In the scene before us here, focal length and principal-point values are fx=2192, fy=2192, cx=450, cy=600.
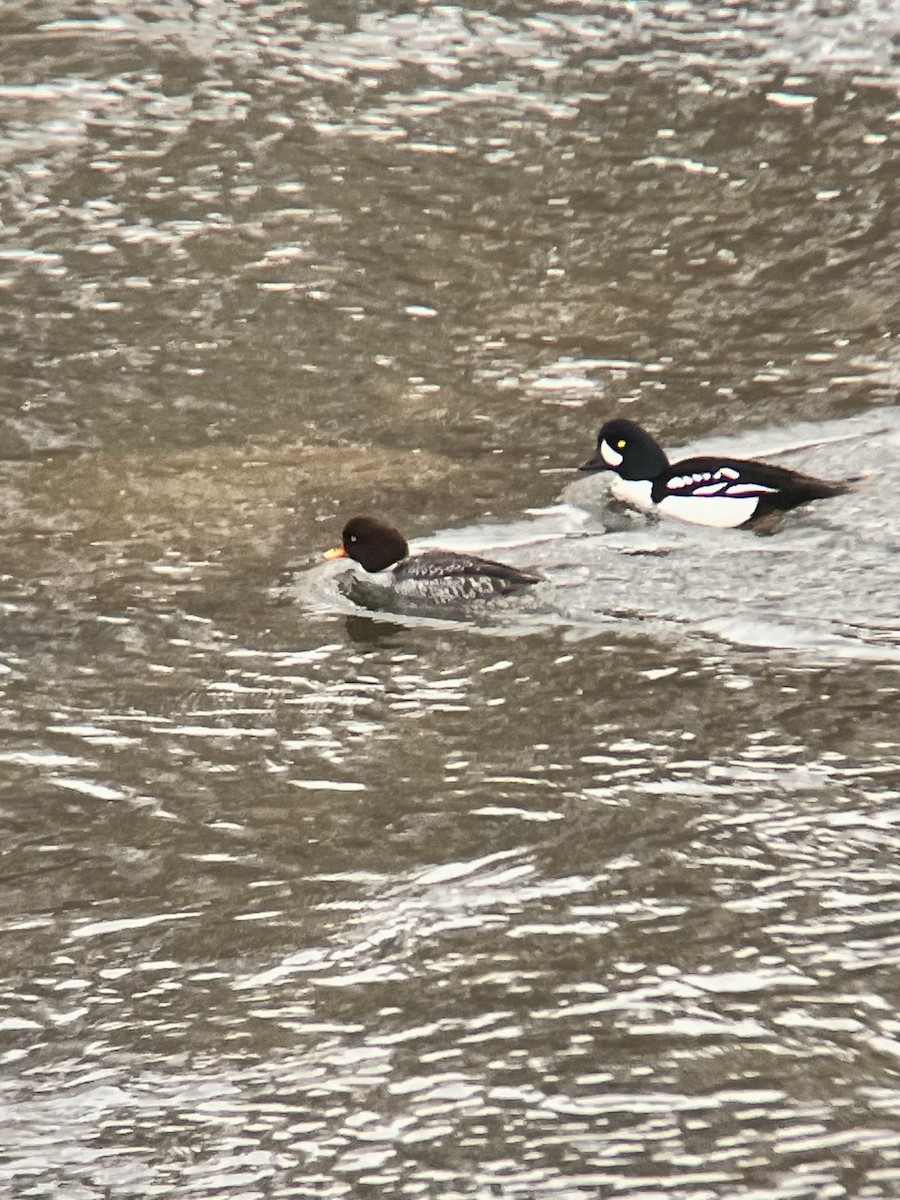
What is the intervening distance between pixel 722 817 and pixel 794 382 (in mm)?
4566

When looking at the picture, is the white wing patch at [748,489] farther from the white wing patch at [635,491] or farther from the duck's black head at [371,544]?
the duck's black head at [371,544]

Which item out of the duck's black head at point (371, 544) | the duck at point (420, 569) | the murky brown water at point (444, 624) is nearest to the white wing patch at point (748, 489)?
the murky brown water at point (444, 624)

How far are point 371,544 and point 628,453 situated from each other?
1.40 m

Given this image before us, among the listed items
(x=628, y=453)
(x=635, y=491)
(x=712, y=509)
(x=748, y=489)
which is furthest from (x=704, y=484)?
(x=628, y=453)

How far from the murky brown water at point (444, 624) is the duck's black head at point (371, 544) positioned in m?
0.25

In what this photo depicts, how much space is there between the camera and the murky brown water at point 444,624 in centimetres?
628

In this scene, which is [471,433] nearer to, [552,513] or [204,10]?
[552,513]

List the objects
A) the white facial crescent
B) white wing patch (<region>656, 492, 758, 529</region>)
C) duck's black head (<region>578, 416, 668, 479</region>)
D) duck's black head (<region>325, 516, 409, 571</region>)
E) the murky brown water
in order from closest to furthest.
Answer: the murky brown water < duck's black head (<region>325, 516, 409, 571</region>) < white wing patch (<region>656, 492, 758, 529</region>) < duck's black head (<region>578, 416, 668, 479</region>) < the white facial crescent

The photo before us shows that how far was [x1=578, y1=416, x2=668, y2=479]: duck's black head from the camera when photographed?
1019 centimetres

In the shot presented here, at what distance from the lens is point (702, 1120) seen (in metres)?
6.05

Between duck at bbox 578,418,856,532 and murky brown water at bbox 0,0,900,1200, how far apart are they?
133 millimetres

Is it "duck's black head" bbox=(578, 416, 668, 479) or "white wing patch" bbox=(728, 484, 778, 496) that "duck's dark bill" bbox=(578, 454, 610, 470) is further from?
"white wing patch" bbox=(728, 484, 778, 496)

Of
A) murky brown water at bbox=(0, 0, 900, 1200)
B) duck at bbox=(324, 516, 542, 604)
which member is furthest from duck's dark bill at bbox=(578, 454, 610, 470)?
duck at bbox=(324, 516, 542, 604)

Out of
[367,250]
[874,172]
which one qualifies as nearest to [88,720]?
[367,250]
